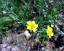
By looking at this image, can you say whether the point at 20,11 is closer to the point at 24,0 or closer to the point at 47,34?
the point at 24,0

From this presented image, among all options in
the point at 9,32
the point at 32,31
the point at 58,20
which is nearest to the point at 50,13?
the point at 58,20

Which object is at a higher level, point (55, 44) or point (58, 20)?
point (58, 20)

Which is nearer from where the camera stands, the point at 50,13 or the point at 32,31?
the point at 32,31

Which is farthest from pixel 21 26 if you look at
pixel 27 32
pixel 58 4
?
pixel 58 4

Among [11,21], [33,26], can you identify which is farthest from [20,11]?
[33,26]

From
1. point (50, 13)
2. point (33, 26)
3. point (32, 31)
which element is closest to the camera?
point (33, 26)

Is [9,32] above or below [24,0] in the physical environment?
below

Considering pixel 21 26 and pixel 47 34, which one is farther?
pixel 21 26

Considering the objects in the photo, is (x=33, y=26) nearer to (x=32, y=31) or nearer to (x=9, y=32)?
(x=32, y=31)

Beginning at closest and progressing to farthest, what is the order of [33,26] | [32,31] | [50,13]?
[33,26] < [32,31] < [50,13]
